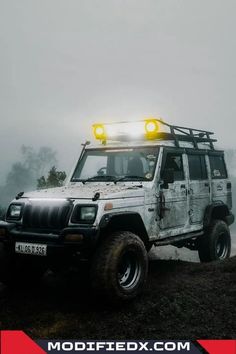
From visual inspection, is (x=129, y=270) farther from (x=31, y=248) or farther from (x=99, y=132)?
(x=99, y=132)

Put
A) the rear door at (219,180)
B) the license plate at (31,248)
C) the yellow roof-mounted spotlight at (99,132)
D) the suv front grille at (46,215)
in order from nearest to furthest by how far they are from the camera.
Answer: the license plate at (31,248), the suv front grille at (46,215), the yellow roof-mounted spotlight at (99,132), the rear door at (219,180)

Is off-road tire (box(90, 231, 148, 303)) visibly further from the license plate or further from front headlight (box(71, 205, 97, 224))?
the license plate

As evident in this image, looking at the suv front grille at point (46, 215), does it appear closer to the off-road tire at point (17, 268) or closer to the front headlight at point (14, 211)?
the front headlight at point (14, 211)

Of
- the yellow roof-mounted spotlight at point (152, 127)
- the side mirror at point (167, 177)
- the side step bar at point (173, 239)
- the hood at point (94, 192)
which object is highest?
the yellow roof-mounted spotlight at point (152, 127)

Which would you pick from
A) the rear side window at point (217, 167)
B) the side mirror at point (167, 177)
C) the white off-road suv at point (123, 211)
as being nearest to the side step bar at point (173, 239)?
the white off-road suv at point (123, 211)

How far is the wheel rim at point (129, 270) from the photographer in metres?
5.78

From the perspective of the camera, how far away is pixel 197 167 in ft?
28.2

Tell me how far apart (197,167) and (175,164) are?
976mm

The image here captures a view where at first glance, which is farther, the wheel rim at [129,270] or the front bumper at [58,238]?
the wheel rim at [129,270]

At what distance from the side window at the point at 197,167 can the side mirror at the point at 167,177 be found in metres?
1.27

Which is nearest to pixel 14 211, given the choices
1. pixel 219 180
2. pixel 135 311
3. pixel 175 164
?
pixel 135 311

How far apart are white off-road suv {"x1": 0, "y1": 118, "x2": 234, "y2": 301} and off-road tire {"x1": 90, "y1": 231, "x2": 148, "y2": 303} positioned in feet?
0.04

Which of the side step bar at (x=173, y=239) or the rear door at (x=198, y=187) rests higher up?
the rear door at (x=198, y=187)

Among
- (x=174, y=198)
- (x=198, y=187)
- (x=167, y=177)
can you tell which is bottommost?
(x=174, y=198)
